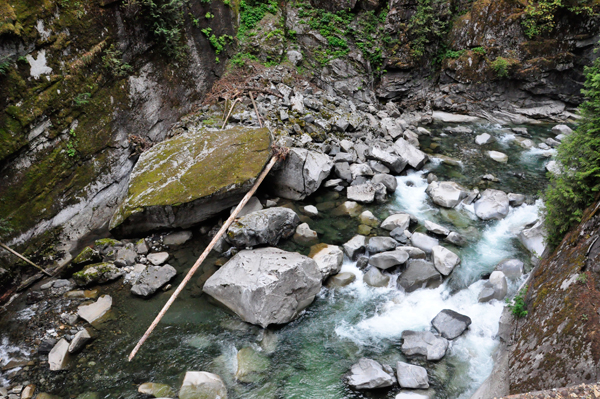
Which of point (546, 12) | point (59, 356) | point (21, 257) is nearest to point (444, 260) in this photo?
point (59, 356)

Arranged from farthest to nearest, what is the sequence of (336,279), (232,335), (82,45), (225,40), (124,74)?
(225,40) → (124,74) → (82,45) → (336,279) → (232,335)

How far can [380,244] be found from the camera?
6895 mm

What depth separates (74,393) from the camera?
4.78 m

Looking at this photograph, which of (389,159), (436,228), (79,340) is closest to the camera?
(79,340)

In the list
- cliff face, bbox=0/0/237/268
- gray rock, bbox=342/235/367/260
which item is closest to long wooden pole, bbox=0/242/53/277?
cliff face, bbox=0/0/237/268

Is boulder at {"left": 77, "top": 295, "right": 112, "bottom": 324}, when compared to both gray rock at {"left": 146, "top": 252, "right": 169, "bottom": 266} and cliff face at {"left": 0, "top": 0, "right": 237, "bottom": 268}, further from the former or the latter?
cliff face at {"left": 0, "top": 0, "right": 237, "bottom": 268}

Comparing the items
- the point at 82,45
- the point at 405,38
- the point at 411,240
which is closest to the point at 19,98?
the point at 82,45

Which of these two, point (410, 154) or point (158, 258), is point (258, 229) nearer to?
point (158, 258)

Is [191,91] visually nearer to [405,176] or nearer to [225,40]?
[225,40]

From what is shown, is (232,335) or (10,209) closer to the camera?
(232,335)

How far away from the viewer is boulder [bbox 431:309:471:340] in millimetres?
5160

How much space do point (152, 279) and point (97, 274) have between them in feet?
3.84

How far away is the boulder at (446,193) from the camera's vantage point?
829cm

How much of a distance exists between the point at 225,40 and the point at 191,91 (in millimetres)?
3078
